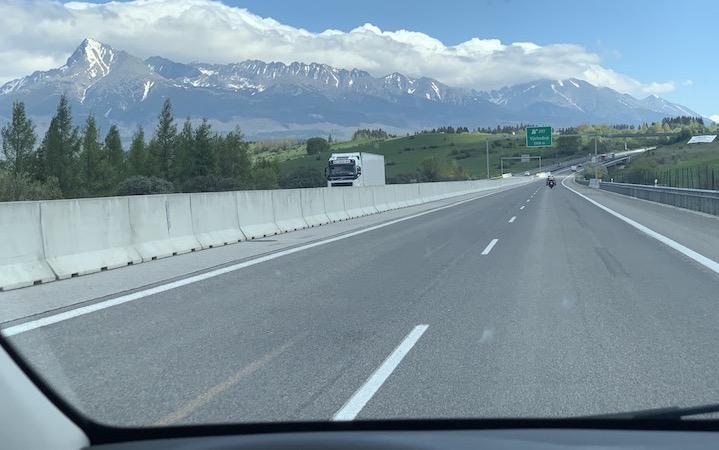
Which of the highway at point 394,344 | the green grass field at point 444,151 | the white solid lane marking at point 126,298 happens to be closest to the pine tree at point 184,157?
the green grass field at point 444,151

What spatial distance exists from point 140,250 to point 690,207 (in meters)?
25.7

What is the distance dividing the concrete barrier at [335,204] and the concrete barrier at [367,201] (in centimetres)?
303

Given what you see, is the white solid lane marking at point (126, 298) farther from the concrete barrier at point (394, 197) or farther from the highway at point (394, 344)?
the concrete barrier at point (394, 197)

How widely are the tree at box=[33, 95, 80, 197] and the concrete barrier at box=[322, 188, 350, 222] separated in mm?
55806

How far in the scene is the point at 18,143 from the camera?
75688 millimetres

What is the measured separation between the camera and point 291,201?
2281 centimetres

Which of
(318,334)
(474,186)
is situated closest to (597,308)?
(318,334)

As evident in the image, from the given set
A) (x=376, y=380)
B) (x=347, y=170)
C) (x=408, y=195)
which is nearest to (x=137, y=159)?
(x=347, y=170)

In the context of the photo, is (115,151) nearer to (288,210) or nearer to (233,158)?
(233,158)

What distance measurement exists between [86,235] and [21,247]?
63.1 inches

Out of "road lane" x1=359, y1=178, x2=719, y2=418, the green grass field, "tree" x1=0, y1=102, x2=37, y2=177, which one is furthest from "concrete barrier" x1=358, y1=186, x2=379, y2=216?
the green grass field

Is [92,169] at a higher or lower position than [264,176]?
higher

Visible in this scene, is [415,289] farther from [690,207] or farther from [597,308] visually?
[690,207]

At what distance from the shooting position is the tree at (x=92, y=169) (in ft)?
260
